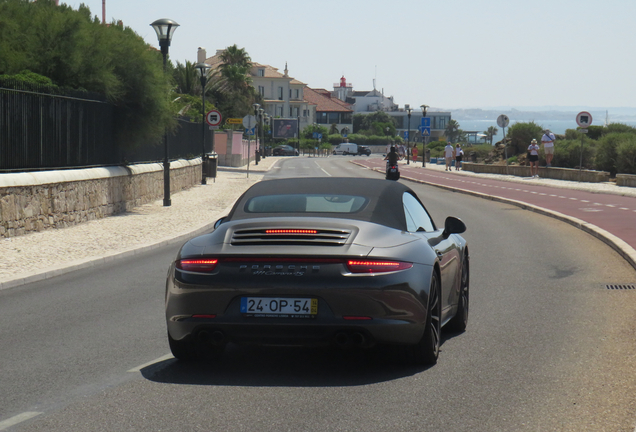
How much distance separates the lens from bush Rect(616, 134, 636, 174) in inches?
1609

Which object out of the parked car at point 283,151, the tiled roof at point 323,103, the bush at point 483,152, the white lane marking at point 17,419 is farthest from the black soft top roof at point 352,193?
the tiled roof at point 323,103

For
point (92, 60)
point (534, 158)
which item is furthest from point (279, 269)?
point (534, 158)

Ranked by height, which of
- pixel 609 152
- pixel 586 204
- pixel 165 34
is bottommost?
pixel 586 204

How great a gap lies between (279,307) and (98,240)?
1033 cm

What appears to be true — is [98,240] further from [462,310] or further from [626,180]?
[626,180]

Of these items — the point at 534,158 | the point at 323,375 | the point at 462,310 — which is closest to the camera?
the point at 323,375

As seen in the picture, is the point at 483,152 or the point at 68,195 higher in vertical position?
the point at 483,152

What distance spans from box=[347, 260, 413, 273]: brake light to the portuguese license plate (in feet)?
1.07

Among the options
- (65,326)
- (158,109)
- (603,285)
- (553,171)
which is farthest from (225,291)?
(553,171)

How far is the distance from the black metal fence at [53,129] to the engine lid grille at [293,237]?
1094cm

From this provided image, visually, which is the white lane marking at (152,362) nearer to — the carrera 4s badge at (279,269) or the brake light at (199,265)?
the brake light at (199,265)

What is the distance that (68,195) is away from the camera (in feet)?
57.9

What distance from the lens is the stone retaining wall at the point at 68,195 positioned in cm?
1527

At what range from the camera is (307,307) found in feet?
19.0
